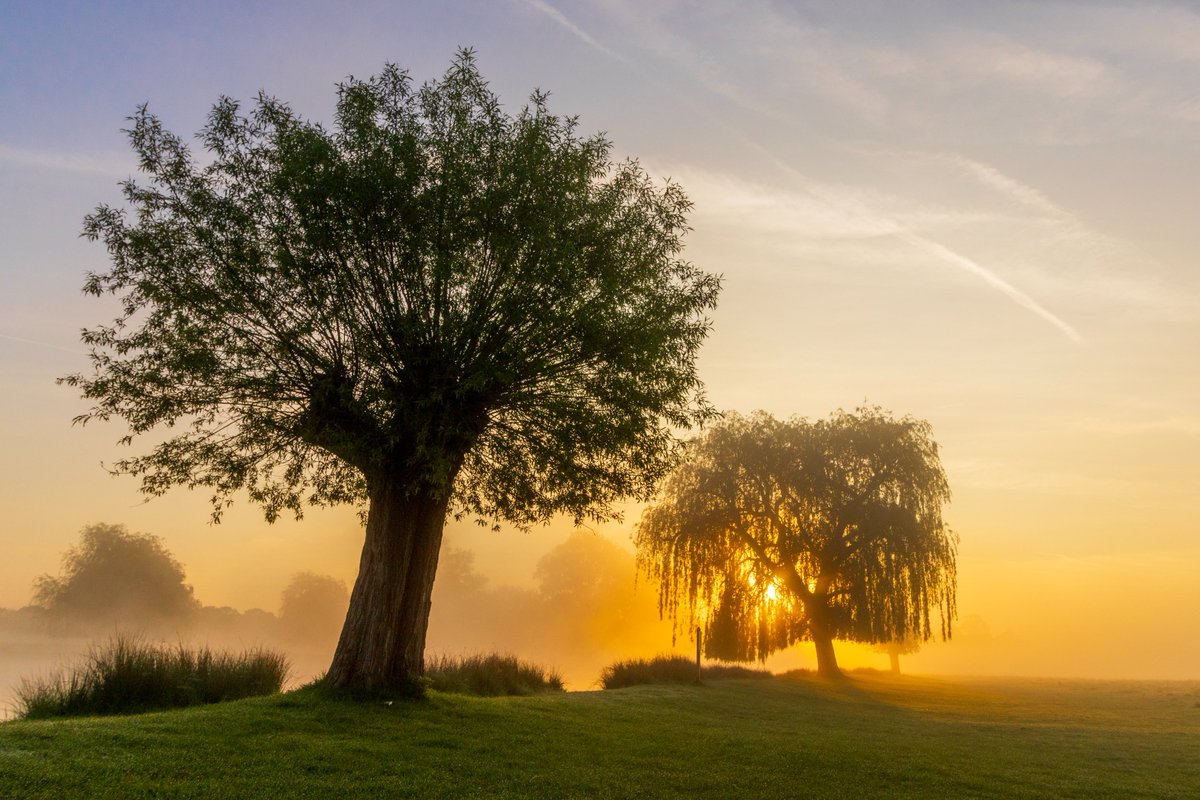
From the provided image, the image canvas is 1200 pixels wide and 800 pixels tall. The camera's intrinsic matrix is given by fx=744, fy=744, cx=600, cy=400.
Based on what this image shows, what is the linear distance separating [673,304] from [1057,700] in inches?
1111

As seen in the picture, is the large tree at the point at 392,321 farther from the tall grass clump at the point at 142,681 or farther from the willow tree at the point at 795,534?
the willow tree at the point at 795,534

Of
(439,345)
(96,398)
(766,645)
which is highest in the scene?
(439,345)

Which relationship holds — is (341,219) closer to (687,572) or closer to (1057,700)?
(687,572)

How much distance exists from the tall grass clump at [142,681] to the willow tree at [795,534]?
814 inches

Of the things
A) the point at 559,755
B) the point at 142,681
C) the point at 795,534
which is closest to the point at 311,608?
the point at 795,534

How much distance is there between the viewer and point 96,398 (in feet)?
51.7

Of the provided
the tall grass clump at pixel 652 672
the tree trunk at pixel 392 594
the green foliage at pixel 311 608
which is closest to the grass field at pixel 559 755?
the tree trunk at pixel 392 594

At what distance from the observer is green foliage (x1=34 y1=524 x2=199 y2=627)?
195 ft

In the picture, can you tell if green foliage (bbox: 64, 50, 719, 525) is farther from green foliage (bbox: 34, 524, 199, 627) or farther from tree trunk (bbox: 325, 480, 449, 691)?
green foliage (bbox: 34, 524, 199, 627)

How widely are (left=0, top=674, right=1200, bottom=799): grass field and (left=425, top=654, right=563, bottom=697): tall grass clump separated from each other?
10.3ft

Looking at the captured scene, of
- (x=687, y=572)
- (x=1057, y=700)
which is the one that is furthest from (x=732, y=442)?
(x=1057, y=700)

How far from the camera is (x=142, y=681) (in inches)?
581

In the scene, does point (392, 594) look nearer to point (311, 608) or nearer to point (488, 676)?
point (488, 676)

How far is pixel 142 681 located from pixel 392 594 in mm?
5087
